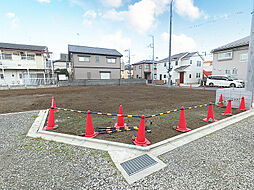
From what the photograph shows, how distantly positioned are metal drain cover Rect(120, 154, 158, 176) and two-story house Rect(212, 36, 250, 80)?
2237 centimetres

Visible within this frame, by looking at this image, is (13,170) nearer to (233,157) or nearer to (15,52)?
(233,157)

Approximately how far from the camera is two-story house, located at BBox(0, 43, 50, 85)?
18986mm

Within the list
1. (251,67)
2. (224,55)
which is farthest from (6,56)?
(224,55)

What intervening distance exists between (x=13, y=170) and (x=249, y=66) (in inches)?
362

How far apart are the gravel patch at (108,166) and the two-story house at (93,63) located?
851 inches

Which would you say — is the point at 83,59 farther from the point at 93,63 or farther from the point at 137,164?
the point at 137,164

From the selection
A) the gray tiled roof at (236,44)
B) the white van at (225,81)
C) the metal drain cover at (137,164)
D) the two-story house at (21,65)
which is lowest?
the metal drain cover at (137,164)

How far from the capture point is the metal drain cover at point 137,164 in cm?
235

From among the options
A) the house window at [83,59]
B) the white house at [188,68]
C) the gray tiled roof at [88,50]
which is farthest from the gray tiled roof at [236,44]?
the house window at [83,59]

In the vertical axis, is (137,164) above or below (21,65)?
below

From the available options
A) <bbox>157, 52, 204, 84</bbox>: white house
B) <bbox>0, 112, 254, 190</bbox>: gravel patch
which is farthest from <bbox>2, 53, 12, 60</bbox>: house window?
<bbox>157, 52, 204, 84</bbox>: white house

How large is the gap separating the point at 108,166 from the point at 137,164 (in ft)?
1.80

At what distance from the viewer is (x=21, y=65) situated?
20078mm

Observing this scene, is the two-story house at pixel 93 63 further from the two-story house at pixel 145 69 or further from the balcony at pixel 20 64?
the two-story house at pixel 145 69
